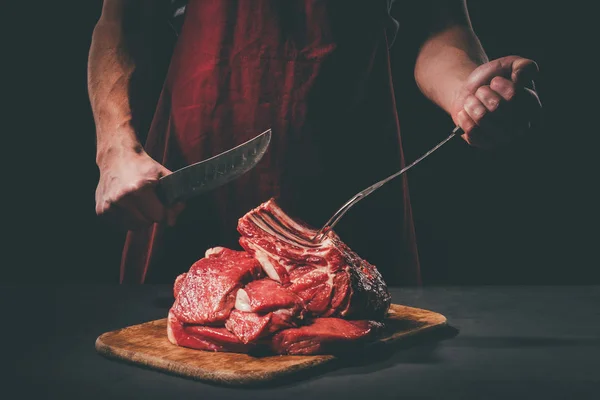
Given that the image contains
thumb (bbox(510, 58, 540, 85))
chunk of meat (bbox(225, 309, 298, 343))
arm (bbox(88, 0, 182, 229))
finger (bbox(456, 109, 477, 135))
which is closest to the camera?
chunk of meat (bbox(225, 309, 298, 343))

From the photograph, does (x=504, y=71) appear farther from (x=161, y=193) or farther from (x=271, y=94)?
(x=161, y=193)

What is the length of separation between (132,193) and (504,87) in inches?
47.8

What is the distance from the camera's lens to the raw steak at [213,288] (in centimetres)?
183

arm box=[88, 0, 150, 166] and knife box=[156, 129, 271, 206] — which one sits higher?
arm box=[88, 0, 150, 166]

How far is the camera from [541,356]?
1.75m

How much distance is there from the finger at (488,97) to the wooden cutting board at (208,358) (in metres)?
0.64

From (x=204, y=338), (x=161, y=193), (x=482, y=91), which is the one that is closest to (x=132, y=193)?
(x=161, y=193)

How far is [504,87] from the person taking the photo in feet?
6.55

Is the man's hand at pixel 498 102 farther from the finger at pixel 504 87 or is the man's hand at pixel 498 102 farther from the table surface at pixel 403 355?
the table surface at pixel 403 355

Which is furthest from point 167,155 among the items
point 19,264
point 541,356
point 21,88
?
point 541,356

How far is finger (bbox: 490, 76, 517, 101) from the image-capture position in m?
1.98

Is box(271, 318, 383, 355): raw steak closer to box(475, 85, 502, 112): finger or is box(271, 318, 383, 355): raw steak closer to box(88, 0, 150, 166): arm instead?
box(475, 85, 502, 112): finger

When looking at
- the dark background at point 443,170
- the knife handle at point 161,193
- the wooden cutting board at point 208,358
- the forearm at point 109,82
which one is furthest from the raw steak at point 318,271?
the dark background at point 443,170

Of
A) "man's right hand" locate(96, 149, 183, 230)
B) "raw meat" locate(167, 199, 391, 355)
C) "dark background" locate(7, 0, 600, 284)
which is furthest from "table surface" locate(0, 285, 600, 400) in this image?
"dark background" locate(7, 0, 600, 284)
